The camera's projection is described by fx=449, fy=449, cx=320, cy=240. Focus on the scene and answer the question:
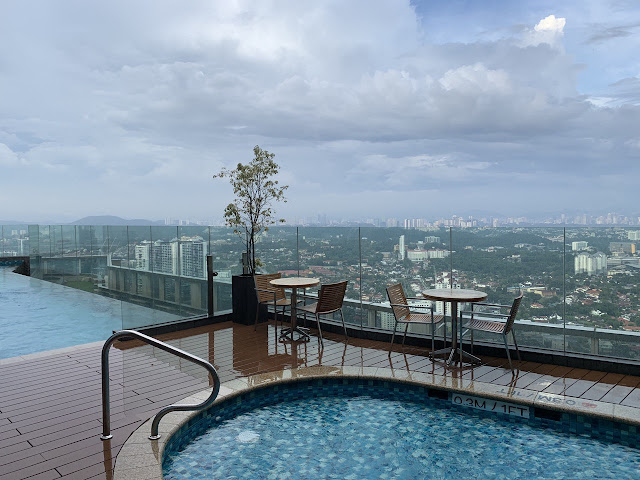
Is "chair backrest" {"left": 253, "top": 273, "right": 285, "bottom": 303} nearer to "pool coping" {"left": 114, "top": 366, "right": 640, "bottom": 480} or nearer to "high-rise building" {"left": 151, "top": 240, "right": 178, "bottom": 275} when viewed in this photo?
"high-rise building" {"left": 151, "top": 240, "right": 178, "bottom": 275}

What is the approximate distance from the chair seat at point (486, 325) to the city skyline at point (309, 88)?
1.44 metres

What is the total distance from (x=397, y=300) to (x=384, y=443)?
2257 mm

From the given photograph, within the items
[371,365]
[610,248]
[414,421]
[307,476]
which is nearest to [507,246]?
[610,248]

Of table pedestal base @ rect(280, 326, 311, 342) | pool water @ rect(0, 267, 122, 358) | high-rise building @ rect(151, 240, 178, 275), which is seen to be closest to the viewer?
table pedestal base @ rect(280, 326, 311, 342)

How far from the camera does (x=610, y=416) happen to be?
3.45 metres

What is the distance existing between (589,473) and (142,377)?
12.7 feet

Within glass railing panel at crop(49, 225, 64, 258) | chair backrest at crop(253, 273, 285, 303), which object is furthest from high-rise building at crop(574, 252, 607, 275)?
glass railing panel at crop(49, 225, 64, 258)

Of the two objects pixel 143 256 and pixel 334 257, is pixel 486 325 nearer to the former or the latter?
pixel 334 257

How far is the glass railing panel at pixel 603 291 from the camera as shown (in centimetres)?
462

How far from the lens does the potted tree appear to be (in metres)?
6.95

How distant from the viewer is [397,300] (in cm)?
550

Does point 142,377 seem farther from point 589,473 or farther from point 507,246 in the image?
point 507,246

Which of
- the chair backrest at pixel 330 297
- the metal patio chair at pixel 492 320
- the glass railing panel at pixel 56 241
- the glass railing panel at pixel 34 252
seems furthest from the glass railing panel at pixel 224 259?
the glass railing panel at pixel 34 252

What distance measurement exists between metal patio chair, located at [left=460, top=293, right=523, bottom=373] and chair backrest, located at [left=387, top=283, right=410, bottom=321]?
0.70m
